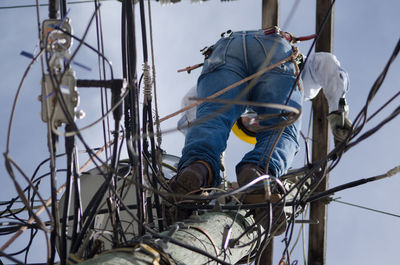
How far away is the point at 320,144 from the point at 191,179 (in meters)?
2.29

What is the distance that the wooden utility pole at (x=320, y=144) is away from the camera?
4.60 metres

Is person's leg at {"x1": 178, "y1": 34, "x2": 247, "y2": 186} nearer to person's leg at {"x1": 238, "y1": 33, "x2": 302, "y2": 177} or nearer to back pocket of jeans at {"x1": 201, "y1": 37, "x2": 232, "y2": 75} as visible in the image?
back pocket of jeans at {"x1": 201, "y1": 37, "x2": 232, "y2": 75}

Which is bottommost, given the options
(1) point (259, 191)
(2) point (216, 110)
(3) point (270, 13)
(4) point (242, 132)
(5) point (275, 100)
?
(1) point (259, 191)

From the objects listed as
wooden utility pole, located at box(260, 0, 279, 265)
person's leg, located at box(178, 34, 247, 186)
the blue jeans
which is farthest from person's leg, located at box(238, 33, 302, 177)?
wooden utility pole, located at box(260, 0, 279, 265)

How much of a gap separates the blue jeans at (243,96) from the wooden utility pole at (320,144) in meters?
1.23

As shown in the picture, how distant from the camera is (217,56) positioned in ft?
11.3

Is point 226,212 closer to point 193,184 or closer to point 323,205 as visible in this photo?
point 193,184

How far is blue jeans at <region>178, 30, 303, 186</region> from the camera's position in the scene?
273 centimetres

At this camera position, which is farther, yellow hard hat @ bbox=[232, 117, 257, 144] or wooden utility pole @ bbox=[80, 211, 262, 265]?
yellow hard hat @ bbox=[232, 117, 257, 144]

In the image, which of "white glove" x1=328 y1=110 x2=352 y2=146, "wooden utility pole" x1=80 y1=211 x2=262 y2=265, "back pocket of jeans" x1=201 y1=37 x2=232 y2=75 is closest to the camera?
"wooden utility pole" x1=80 y1=211 x2=262 y2=265

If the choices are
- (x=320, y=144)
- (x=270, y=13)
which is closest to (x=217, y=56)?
(x=320, y=144)

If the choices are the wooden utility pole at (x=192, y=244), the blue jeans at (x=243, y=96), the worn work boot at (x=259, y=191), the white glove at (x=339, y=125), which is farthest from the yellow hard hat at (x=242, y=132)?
the worn work boot at (x=259, y=191)

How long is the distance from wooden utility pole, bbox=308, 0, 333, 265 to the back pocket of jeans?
4.32ft

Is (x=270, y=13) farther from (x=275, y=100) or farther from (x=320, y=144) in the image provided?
(x=275, y=100)
